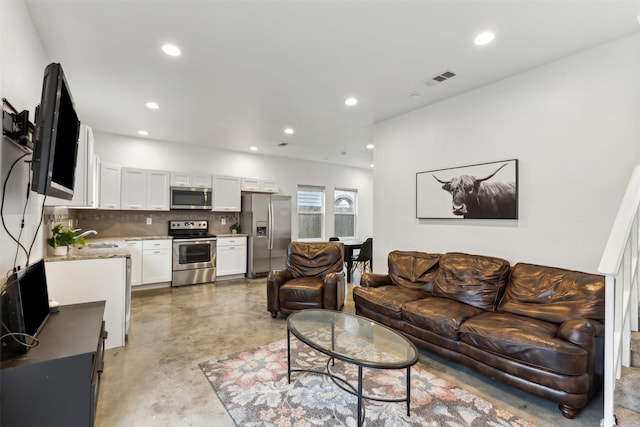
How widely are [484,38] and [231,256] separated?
5.25 metres

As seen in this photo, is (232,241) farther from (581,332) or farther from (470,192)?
(581,332)

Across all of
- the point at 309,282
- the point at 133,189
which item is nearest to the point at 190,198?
the point at 133,189

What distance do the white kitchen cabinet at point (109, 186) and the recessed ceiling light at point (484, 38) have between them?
5.36 m

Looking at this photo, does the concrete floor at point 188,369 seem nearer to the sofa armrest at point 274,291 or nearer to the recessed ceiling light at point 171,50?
the sofa armrest at point 274,291

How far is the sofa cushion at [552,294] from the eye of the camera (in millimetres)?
2275

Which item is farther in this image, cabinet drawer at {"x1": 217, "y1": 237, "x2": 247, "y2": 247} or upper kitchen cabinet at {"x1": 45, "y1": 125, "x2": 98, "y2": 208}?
cabinet drawer at {"x1": 217, "y1": 237, "x2": 247, "y2": 247}

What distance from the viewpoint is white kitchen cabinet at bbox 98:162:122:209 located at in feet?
15.9

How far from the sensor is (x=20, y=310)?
1514 mm

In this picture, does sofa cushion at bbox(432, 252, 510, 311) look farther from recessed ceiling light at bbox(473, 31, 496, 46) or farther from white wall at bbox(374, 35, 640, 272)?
recessed ceiling light at bbox(473, 31, 496, 46)

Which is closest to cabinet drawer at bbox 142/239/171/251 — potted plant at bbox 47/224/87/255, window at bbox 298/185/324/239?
potted plant at bbox 47/224/87/255

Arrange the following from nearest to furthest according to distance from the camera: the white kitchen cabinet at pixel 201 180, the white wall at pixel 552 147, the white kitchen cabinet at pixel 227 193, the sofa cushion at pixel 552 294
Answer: the sofa cushion at pixel 552 294, the white wall at pixel 552 147, the white kitchen cabinet at pixel 201 180, the white kitchen cabinet at pixel 227 193

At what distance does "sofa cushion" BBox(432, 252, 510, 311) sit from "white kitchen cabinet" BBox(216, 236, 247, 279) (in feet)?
13.3

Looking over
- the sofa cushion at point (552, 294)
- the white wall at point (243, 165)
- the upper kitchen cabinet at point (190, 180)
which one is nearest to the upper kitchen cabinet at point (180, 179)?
the upper kitchen cabinet at point (190, 180)

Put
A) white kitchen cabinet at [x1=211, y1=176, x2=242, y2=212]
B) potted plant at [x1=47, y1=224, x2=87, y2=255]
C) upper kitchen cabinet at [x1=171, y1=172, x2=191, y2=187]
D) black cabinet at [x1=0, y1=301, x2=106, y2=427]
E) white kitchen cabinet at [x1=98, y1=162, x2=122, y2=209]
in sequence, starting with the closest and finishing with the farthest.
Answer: black cabinet at [x1=0, y1=301, x2=106, y2=427] < potted plant at [x1=47, y1=224, x2=87, y2=255] < white kitchen cabinet at [x1=98, y1=162, x2=122, y2=209] < upper kitchen cabinet at [x1=171, y1=172, x2=191, y2=187] < white kitchen cabinet at [x1=211, y1=176, x2=242, y2=212]
